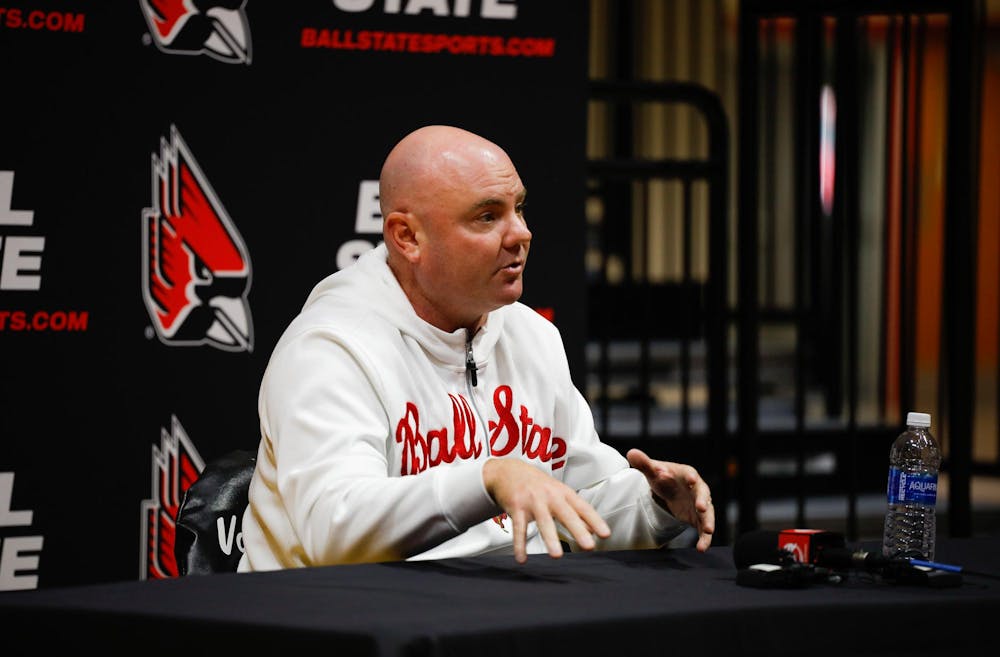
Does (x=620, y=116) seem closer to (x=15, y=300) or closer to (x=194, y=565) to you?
(x=15, y=300)

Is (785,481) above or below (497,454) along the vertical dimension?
below

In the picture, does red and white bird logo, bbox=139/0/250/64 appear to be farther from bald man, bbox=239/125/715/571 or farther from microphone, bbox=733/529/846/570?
microphone, bbox=733/529/846/570

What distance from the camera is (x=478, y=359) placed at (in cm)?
248

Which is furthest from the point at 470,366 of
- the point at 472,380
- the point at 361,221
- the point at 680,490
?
the point at 361,221

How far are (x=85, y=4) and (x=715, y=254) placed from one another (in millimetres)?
2151

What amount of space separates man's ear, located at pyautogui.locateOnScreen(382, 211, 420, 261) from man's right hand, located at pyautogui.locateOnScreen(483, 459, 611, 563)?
0.67 meters

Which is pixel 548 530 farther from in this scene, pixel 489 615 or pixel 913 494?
pixel 913 494

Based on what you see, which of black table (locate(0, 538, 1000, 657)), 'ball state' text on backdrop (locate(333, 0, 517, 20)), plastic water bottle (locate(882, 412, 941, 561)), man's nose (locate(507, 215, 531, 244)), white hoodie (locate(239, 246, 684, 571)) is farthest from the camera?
'ball state' text on backdrop (locate(333, 0, 517, 20))

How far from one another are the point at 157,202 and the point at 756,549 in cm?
206

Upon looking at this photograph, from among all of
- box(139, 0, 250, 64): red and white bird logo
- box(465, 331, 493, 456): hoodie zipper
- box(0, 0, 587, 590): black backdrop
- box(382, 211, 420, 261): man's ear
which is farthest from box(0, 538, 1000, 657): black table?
box(139, 0, 250, 64): red and white bird logo

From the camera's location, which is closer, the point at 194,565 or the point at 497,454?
the point at 194,565

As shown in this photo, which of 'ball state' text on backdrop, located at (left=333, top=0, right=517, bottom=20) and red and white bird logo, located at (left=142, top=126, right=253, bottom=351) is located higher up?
'ball state' text on backdrop, located at (left=333, top=0, right=517, bottom=20)

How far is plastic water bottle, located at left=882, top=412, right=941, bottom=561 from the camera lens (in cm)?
208

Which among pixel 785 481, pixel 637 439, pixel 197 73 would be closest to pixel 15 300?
pixel 197 73
